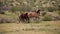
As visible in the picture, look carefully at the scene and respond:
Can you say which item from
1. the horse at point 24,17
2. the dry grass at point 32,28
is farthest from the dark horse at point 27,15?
the dry grass at point 32,28

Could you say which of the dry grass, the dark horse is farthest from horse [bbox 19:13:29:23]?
the dry grass

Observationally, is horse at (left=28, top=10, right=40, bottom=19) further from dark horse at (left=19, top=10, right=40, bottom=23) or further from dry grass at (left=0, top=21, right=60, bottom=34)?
dry grass at (left=0, top=21, right=60, bottom=34)

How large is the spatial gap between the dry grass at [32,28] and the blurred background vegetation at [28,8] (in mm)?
106

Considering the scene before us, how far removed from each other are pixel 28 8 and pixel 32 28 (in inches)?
17.1

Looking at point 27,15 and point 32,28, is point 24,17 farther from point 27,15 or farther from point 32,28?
point 32,28

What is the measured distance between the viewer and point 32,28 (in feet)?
12.2

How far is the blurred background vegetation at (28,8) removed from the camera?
3.78 meters

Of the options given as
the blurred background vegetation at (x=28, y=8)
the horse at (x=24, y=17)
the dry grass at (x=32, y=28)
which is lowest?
the dry grass at (x=32, y=28)

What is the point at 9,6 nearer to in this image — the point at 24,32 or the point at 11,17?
the point at 11,17

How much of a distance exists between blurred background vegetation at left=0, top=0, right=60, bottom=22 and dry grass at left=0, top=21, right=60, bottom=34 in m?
0.11

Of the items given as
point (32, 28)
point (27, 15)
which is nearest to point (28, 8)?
point (27, 15)

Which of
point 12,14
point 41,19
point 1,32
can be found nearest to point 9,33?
point 1,32

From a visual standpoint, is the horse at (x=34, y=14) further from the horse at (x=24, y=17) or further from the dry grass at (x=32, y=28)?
the dry grass at (x=32, y=28)

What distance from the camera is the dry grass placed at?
3.64 m
